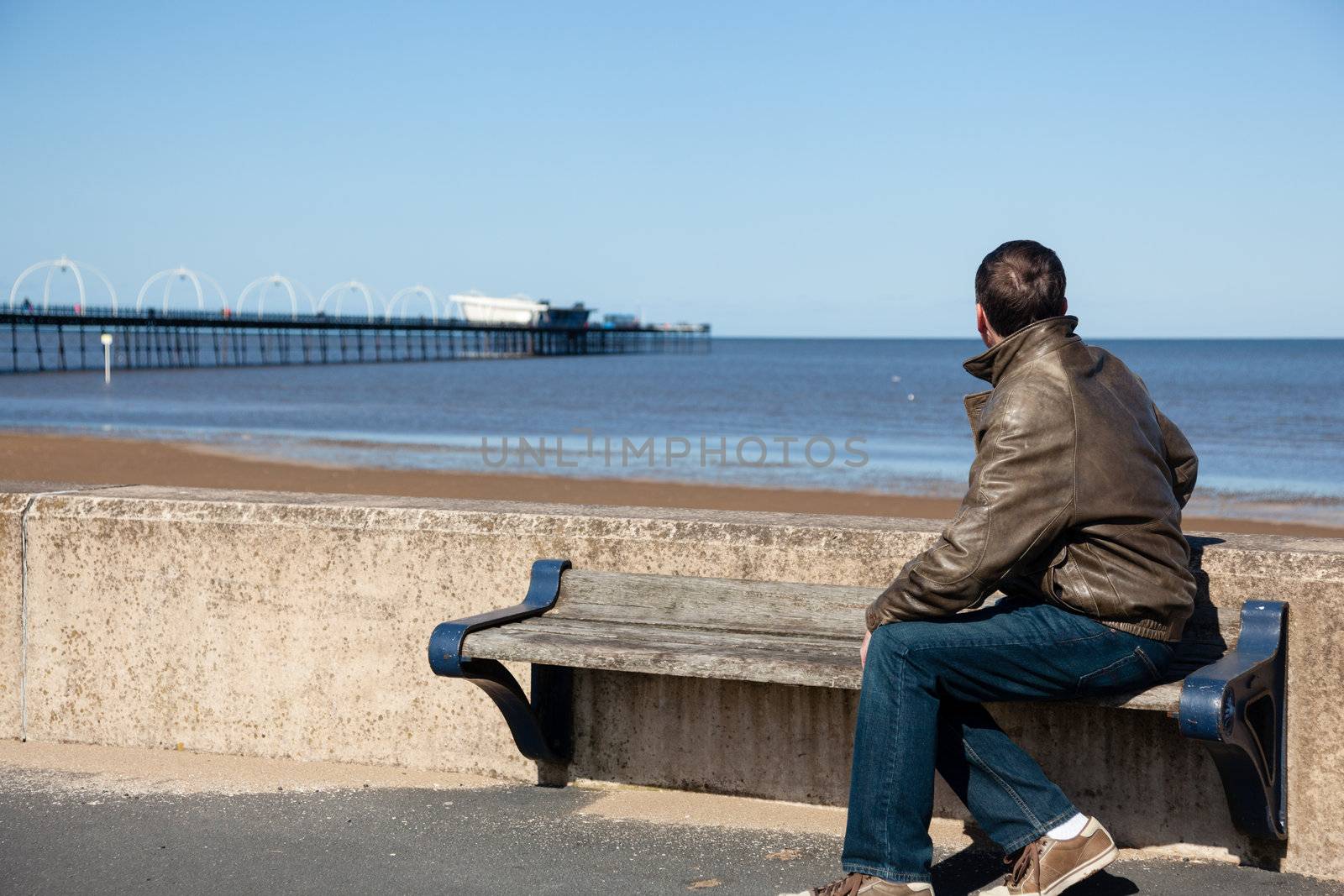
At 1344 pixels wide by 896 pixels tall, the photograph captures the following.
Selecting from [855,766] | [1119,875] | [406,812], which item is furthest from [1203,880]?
[406,812]

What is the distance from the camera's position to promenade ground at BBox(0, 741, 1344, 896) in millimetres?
3000

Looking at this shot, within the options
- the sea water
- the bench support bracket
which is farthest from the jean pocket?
the sea water

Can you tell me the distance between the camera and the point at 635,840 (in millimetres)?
3289

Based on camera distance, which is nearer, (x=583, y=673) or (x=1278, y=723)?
(x=1278, y=723)

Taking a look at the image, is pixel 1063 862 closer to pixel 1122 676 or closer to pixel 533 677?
pixel 1122 676

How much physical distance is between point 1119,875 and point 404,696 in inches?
79.5

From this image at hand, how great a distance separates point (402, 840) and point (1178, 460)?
6.92 ft

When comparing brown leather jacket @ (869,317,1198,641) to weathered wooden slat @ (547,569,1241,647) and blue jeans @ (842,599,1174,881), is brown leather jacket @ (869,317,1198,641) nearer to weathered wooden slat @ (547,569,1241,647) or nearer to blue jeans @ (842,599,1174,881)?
blue jeans @ (842,599,1174,881)

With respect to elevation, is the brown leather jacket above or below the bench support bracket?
above

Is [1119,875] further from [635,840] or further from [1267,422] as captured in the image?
[1267,422]

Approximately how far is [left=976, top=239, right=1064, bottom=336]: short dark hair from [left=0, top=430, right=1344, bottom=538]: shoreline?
32.4 feet

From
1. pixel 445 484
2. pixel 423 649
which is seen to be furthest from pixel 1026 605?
pixel 445 484

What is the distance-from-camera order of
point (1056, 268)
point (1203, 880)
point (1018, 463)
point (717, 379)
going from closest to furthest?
point (1018, 463)
point (1056, 268)
point (1203, 880)
point (717, 379)

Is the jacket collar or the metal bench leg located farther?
the jacket collar
